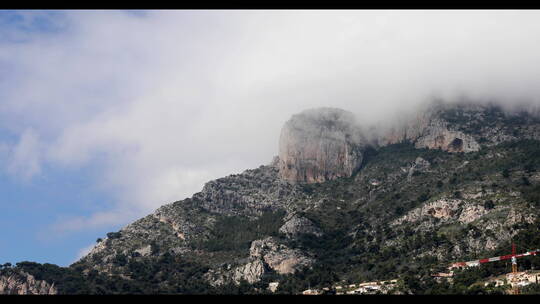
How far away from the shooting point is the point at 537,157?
120 meters

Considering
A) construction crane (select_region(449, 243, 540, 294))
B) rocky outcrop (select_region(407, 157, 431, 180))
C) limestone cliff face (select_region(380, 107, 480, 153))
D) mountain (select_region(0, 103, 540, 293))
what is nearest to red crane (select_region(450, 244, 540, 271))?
construction crane (select_region(449, 243, 540, 294))

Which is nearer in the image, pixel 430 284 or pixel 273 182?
pixel 430 284

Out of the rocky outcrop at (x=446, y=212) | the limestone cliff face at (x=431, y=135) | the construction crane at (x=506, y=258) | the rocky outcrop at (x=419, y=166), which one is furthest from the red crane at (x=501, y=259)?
the limestone cliff face at (x=431, y=135)

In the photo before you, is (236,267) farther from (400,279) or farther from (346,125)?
(346,125)

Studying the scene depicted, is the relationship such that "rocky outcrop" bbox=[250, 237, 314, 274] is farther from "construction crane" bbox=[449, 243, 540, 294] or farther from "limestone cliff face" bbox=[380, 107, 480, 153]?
"limestone cliff face" bbox=[380, 107, 480, 153]

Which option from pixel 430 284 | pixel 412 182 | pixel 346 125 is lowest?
pixel 430 284

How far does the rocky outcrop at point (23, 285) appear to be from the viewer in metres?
116

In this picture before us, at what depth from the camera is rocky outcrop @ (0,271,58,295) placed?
381 feet

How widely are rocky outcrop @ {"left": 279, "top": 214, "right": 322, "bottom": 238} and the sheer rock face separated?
2873cm

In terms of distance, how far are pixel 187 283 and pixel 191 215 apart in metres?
29.5

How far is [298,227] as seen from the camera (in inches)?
5207

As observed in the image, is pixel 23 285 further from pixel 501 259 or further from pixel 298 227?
pixel 501 259

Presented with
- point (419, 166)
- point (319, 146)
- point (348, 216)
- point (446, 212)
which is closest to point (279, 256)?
point (348, 216)
